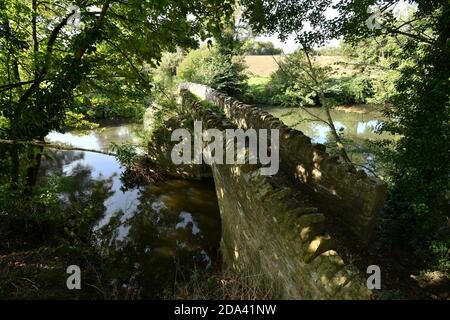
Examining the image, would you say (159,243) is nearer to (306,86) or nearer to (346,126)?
(306,86)

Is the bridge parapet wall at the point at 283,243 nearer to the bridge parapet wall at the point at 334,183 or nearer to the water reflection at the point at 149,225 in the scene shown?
the water reflection at the point at 149,225

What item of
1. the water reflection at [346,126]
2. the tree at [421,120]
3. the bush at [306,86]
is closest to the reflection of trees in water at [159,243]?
the tree at [421,120]

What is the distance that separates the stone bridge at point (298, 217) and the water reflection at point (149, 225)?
4.35 feet

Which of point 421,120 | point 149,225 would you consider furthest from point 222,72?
point 421,120

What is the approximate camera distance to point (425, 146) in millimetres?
5875

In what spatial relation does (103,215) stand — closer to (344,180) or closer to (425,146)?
(344,180)

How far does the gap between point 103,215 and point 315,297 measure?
326 inches

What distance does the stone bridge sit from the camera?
3521 mm

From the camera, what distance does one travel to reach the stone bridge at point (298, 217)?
352cm

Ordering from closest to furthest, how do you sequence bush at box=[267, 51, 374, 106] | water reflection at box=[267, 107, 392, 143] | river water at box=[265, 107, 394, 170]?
bush at box=[267, 51, 374, 106] < river water at box=[265, 107, 394, 170] < water reflection at box=[267, 107, 392, 143]

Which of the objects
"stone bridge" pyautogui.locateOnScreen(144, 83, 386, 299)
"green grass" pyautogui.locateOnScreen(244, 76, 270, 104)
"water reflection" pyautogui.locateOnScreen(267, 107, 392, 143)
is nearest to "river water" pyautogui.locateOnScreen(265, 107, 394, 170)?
"water reflection" pyautogui.locateOnScreen(267, 107, 392, 143)

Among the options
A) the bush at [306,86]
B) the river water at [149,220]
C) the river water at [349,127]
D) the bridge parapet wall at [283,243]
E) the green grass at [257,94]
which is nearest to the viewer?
the bridge parapet wall at [283,243]

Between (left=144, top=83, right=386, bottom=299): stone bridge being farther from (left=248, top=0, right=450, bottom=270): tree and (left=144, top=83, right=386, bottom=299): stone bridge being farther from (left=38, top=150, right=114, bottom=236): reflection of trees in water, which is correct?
(left=38, top=150, right=114, bottom=236): reflection of trees in water
